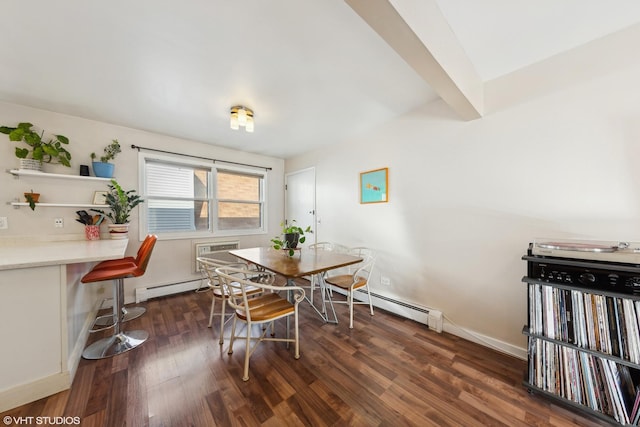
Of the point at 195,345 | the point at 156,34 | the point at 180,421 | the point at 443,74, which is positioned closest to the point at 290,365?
the point at 180,421

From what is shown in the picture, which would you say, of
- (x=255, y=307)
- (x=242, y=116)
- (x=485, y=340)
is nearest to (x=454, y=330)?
(x=485, y=340)

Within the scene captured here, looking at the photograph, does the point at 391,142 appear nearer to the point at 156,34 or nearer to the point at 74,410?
the point at 156,34

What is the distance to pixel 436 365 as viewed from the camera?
1.75m

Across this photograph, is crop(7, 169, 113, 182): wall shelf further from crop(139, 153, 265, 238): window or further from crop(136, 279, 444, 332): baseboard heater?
crop(136, 279, 444, 332): baseboard heater

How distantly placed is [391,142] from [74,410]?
3.49 metres

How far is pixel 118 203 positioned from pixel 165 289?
1.33 metres

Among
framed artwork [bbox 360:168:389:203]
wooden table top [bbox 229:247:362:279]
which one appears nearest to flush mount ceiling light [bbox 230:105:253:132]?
wooden table top [bbox 229:247:362:279]

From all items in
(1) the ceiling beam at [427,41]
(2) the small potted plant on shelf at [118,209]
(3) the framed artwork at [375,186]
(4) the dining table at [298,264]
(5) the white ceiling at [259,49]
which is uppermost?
(5) the white ceiling at [259,49]

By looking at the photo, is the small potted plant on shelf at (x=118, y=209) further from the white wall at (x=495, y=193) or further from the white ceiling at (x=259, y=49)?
the white wall at (x=495, y=193)

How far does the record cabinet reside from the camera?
118 centimetres

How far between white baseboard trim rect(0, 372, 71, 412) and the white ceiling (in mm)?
2249

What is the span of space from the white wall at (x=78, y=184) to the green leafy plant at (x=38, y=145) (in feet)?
0.33

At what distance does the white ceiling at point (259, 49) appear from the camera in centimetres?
126

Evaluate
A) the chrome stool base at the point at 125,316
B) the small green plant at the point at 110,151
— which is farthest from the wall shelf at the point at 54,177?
the chrome stool base at the point at 125,316
